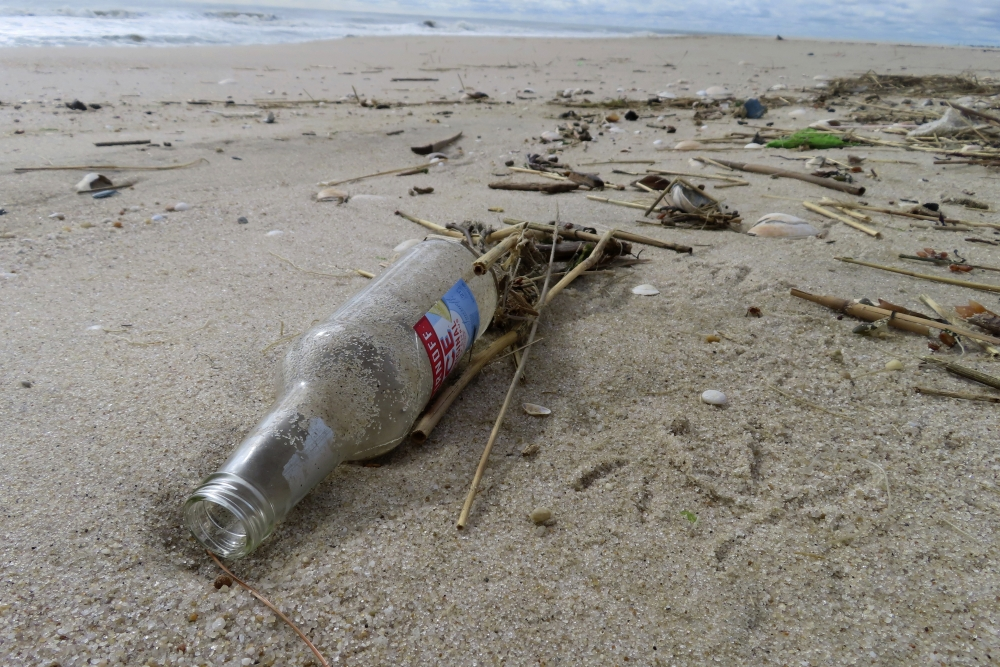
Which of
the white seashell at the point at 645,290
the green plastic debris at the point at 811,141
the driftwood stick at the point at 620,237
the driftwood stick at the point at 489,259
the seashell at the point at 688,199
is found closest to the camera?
the driftwood stick at the point at 489,259

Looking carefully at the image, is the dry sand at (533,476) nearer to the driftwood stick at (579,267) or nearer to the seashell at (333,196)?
the driftwood stick at (579,267)

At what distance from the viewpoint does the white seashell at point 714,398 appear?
1.63 metres

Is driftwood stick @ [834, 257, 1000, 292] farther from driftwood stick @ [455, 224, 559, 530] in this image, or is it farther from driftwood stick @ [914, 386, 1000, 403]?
driftwood stick @ [455, 224, 559, 530]

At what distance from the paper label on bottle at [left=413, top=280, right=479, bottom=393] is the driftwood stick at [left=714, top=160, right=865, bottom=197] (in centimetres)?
280

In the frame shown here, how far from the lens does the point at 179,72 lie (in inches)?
315

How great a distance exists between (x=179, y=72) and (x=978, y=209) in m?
8.80

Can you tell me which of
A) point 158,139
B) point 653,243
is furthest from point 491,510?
point 158,139

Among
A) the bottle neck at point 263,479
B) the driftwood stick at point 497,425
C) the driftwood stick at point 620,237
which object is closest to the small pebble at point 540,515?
the driftwood stick at point 497,425

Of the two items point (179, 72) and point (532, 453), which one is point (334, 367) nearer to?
point (532, 453)

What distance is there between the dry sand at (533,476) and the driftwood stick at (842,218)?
127 mm

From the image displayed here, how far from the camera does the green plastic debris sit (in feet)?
14.9

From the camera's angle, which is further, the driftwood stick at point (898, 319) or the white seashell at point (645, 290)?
the white seashell at point (645, 290)

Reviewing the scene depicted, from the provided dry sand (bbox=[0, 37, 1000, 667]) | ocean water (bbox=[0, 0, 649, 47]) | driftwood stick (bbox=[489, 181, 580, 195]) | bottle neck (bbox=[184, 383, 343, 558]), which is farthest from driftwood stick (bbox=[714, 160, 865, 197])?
ocean water (bbox=[0, 0, 649, 47])

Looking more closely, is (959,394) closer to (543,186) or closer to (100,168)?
(543,186)
